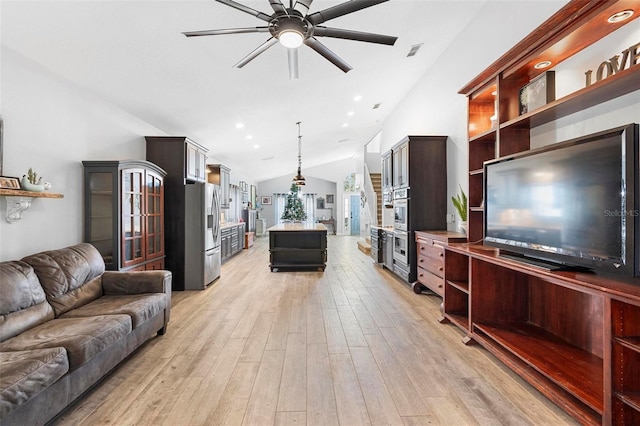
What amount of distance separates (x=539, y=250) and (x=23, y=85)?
14.5ft

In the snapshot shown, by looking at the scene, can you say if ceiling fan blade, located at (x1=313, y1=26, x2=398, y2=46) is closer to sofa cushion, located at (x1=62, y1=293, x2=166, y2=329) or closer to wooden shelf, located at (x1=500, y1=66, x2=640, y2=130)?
wooden shelf, located at (x1=500, y1=66, x2=640, y2=130)

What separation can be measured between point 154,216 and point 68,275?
1.85 m

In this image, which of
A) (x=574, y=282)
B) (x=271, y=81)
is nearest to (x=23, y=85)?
(x=271, y=81)

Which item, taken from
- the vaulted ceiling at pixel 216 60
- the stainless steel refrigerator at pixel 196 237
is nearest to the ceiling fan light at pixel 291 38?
the vaulted ceiling at pixel 216 60

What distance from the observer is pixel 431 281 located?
4.04 meters

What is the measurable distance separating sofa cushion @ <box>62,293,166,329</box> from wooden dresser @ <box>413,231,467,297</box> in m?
2.98

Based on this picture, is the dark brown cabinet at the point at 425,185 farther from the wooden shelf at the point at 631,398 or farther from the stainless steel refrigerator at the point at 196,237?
the wooden shelf at the point at 631,398

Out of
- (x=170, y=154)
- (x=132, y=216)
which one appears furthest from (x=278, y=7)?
(x=170, y=154)

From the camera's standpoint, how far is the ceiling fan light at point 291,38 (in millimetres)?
2086

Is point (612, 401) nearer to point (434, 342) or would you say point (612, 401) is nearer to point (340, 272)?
point (434, 342)

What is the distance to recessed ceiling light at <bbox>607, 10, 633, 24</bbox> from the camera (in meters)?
1.86

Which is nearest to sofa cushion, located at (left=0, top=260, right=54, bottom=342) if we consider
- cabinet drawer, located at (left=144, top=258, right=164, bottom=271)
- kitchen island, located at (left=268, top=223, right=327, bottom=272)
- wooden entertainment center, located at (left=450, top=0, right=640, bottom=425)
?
cabinet drawer, located at (left=144, top=258, right=164, bottom=271)

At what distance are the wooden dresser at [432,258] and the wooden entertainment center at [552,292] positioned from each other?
315 millimetres

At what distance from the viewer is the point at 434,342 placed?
282 centimetres
